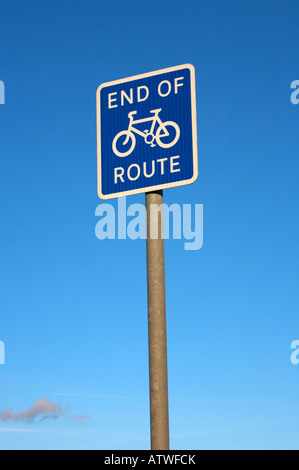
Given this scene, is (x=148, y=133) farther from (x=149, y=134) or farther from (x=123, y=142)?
(x=123, y=142)

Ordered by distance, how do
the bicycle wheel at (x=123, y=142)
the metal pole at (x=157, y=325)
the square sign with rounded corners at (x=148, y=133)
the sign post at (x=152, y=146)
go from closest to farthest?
the metal pole at (x=157, y=325) < the sign post at (x=152, y=146) < the square sign with rounded corners at (x=148, y=133) < the bicycle wheel at (x=123, y=142)

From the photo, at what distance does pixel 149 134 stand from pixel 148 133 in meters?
0.02

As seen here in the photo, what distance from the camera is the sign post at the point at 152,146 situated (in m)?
5.88

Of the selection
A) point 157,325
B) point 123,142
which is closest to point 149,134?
point 123,142

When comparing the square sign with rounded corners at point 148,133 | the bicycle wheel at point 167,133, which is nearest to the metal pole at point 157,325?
the square sign with rounded corners at point 148,133

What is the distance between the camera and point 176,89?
620cm

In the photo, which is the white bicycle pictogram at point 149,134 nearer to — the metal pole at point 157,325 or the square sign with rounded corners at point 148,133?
the square sign with rounded corners at point 148,133

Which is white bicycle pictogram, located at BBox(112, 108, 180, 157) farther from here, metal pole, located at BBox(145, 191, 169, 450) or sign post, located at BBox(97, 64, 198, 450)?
metal pole, located at BBox(145, 191, 169, 450)

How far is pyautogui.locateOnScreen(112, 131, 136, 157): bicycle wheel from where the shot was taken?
6215mm
